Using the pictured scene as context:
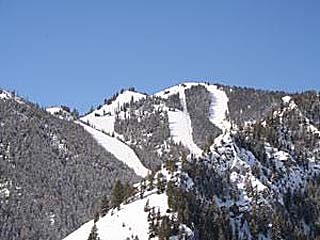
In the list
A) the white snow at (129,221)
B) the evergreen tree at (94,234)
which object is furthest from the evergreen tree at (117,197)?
the evergreen tree at (94,234)

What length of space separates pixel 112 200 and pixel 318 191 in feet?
226

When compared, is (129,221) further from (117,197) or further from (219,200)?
(219,200)

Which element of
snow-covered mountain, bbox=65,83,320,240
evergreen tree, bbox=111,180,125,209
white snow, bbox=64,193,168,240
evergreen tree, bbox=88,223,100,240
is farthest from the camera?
evergreen tree, bbox=111,180,125,209

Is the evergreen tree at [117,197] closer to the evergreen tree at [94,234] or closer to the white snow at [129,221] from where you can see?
the white snow at [129,221]

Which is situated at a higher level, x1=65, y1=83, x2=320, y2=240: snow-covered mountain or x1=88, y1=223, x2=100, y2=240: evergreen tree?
x1=65, y1=83, x2=320, y2=240: snow-covered mountain

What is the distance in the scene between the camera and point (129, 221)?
143 metres

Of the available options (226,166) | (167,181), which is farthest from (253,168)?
(167,181)

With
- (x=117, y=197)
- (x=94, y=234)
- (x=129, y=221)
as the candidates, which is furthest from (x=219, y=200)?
(x=94, y=234)

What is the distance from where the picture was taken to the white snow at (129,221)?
138 metres

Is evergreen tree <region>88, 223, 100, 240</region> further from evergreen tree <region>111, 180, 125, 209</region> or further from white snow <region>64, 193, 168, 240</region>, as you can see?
evergreen tree <region>111, 180, 125, 209</region>

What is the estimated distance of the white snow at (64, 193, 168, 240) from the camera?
13788 centimetres

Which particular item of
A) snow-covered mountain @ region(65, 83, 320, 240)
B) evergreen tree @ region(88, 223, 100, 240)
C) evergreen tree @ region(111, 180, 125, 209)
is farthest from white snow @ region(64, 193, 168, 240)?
evergreen tree @ region(111, 180, 125, 209)

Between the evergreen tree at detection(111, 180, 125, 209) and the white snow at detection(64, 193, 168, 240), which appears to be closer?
Result: the white snow at detection(64, 193, 168, 240)

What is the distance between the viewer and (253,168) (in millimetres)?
185250
